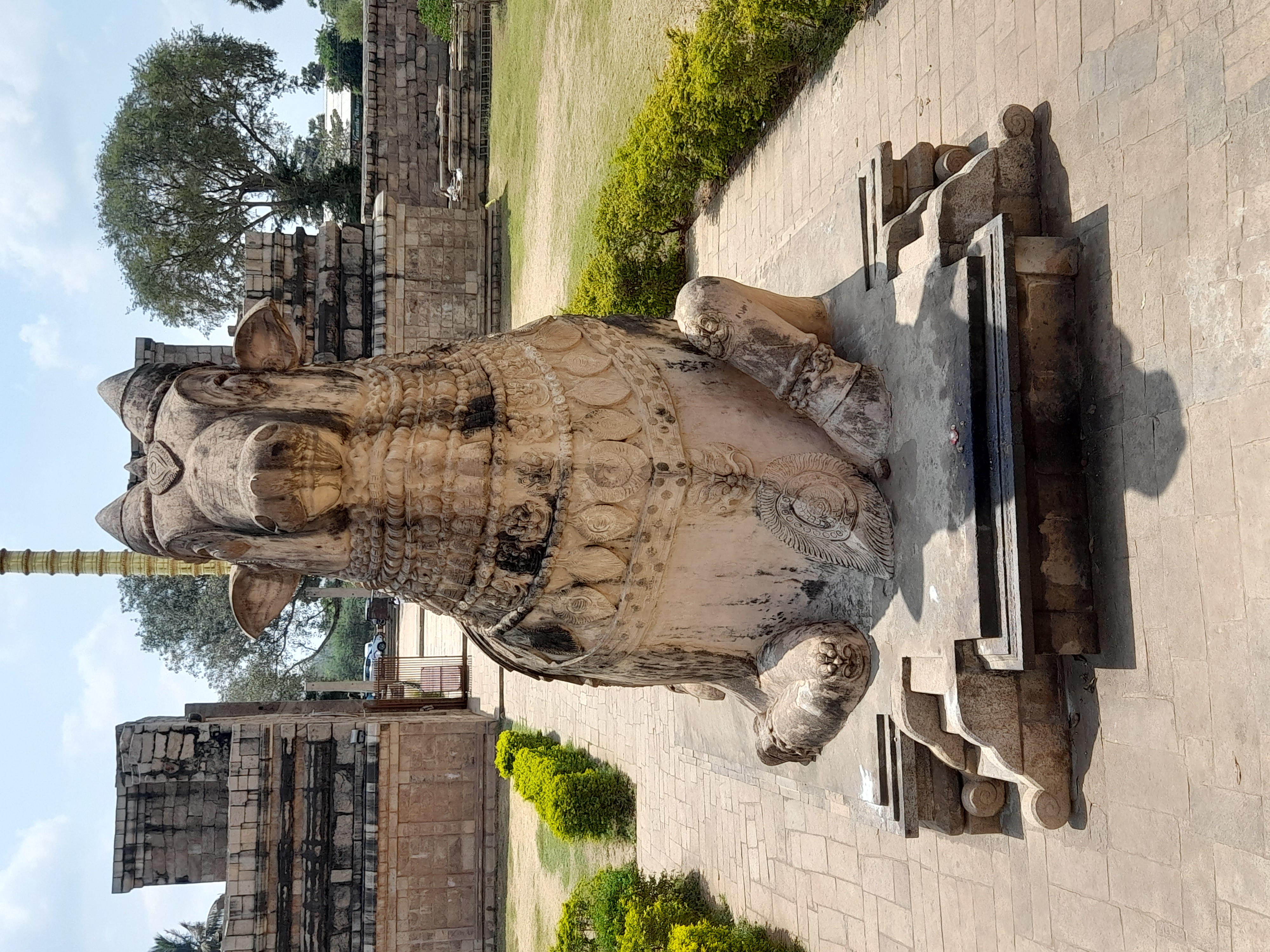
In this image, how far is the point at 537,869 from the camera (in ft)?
39.7

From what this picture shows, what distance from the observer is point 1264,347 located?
8.67ft

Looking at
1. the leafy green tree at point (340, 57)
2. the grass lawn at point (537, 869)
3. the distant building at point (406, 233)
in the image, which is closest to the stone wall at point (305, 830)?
the grass lawn at point (537, 869)

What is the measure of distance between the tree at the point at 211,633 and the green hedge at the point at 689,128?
64.6ft

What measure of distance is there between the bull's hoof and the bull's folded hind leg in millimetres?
686

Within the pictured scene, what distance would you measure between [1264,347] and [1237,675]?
93 cm

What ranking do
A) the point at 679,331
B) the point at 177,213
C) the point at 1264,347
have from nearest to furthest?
the point at 1264,347 < the point at 679,331 < the point at 177,213

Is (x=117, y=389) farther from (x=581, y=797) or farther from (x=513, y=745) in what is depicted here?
(x=513, y=745)

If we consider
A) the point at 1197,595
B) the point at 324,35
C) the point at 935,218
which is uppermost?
the point at 324,35

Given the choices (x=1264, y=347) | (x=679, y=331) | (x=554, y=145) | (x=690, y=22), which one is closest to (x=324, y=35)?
(x=554, y=145)

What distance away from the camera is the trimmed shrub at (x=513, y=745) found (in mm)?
12234

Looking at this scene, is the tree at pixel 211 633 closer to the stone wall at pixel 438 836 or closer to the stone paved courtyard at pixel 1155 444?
the stone wall at pixel 438 836

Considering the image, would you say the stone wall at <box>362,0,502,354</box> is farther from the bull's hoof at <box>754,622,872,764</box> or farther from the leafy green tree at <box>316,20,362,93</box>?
the leafy green tree at <box>316,20,362,93</box>

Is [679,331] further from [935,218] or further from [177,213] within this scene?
[177,213]

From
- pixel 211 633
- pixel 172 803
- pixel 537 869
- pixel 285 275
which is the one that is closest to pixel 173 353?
pixel 285 275
